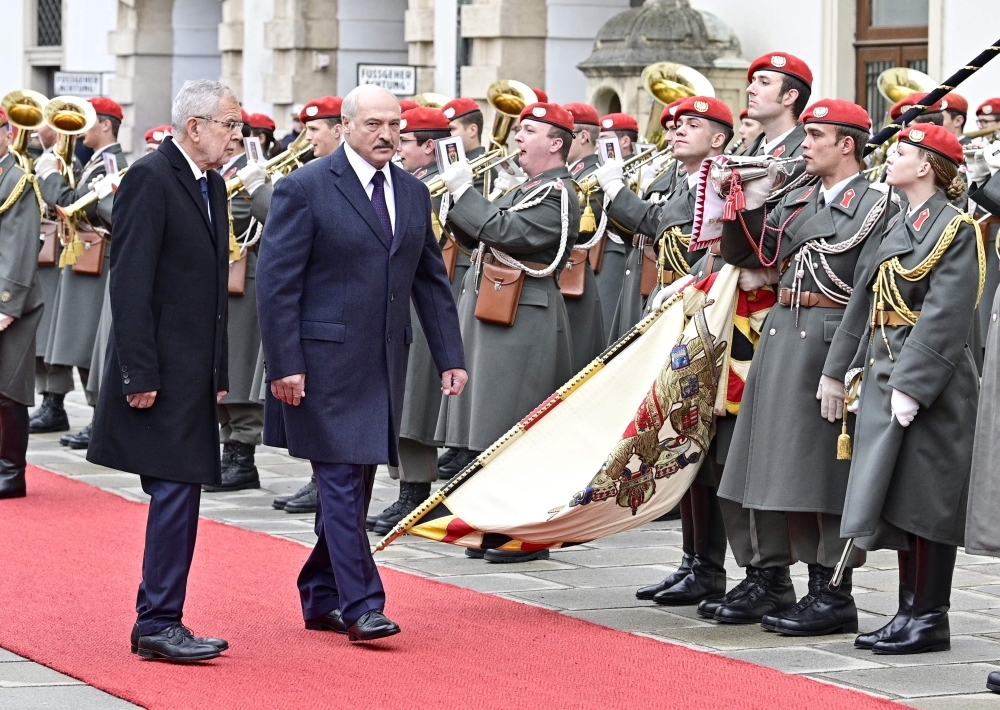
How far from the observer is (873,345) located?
244 inches

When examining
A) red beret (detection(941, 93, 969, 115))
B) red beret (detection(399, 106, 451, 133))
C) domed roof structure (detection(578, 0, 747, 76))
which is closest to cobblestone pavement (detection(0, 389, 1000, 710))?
red beret (detection(399, 106, 451, 133))

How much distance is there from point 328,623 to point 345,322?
101 centimetres

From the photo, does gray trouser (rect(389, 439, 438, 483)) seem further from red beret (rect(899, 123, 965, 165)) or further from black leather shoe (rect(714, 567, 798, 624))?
red beret (rect(899, 123, 965, 165))

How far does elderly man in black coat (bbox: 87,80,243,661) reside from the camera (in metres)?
5.92

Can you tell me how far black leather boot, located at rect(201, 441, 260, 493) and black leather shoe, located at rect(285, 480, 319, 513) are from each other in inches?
30.1

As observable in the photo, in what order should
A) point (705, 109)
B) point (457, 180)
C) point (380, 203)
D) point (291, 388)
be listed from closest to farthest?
point (291, 388), point (380, 203), point (705, 109), point (457, 180)

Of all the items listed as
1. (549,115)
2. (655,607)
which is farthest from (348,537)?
(549,115)

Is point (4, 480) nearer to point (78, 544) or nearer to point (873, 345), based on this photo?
point (78, 544)

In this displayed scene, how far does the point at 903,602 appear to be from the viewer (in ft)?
20.8

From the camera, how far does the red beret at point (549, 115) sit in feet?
26.5

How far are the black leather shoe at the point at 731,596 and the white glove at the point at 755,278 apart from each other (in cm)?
99

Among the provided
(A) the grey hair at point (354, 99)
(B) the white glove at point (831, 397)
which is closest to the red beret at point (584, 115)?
(A) the grey hair at point (354, 99)

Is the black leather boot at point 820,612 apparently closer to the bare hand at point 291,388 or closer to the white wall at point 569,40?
the bare hand at point 291,388

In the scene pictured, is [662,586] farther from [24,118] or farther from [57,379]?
[24,118]
